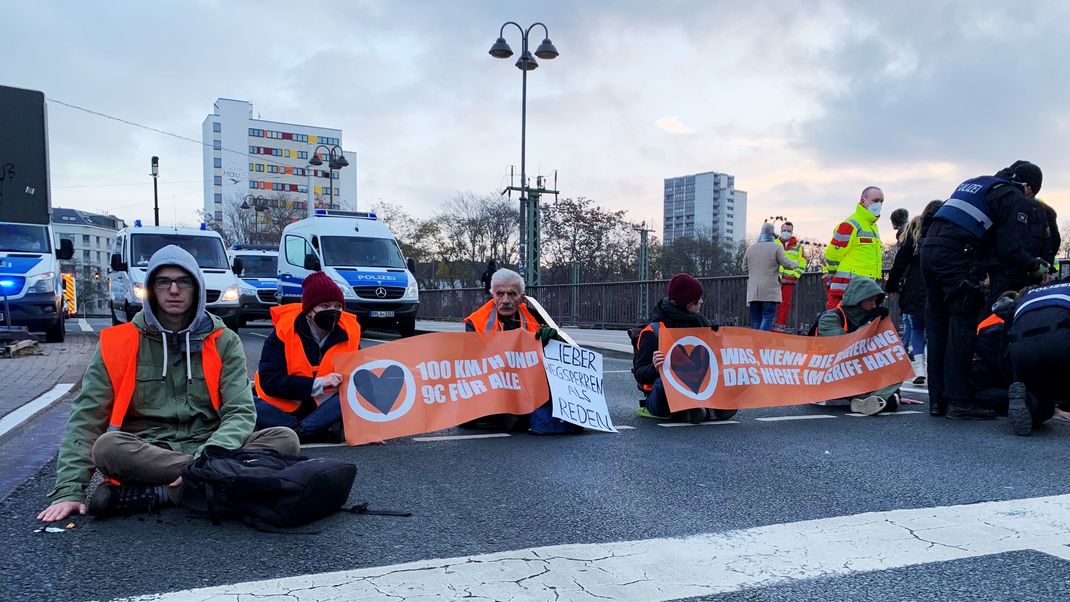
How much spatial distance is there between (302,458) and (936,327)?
5386 millimetres

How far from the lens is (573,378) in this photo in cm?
631

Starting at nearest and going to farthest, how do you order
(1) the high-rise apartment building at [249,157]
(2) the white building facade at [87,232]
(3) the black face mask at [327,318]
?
(3) the black face mask at [327,318], (1) the high-rise apartment building at [249,157], (2) the white building facade at [87,232]

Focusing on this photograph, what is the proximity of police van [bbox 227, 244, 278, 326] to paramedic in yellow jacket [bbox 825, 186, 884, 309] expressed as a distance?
14.4 meters

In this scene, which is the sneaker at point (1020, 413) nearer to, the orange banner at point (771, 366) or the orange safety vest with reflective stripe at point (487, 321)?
the orange banner at point (771, 366)

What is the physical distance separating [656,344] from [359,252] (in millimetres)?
11193

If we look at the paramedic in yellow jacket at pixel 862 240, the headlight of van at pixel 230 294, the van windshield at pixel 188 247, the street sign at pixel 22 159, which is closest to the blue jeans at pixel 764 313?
the paramedic in yellow jacket at pixel 862 240

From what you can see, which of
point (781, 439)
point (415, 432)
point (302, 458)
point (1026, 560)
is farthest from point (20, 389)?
point (1026, 560)

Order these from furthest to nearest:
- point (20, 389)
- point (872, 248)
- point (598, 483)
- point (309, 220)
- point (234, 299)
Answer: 1. point (309, 220)
2. point (234, 299)
3. point (872, 248)
4. point (20, 389)
5. point (598, 483)

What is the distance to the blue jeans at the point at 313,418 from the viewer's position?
18.0ft

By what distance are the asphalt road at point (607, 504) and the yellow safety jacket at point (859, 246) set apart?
133 inches

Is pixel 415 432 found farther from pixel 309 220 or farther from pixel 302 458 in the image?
pixel 309 220

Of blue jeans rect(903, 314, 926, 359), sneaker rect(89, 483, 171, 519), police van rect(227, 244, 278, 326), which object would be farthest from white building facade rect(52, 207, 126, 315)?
sneaker rect(89, 483, 171, 519)

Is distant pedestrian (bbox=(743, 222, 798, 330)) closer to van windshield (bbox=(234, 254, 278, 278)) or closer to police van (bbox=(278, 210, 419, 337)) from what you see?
police van (bbox=(278, 210, 419, 337))

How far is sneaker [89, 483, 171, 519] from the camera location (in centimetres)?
358
